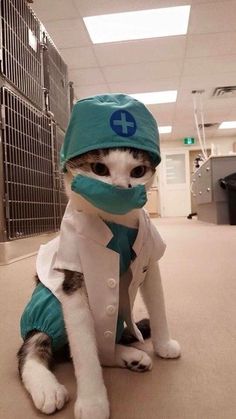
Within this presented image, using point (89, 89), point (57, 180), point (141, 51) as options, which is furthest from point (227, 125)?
point (57, 180)

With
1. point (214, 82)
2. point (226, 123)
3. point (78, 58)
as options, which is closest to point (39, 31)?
point (78, 58)

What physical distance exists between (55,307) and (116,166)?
0.29 m

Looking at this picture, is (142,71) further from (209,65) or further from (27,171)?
(27,171)

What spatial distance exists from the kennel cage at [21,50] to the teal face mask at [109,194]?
5.30 ft

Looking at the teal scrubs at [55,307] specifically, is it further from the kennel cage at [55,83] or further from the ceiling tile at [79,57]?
the ceiling tile at [79,57]

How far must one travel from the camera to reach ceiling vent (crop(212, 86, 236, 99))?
5.36m

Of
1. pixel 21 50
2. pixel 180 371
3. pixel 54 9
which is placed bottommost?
pixel 180 371

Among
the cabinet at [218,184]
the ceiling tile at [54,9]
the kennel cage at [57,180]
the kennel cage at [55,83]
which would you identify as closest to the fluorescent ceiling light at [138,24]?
the ceiling tile at [54,9]

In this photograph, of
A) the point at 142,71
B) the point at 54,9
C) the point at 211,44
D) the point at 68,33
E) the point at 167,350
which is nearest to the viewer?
the point at 167,350

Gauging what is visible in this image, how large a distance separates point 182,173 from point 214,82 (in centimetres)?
482

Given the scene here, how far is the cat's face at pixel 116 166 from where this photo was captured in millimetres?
534

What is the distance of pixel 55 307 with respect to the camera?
2.15ft

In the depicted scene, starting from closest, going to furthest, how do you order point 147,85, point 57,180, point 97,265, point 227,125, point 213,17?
point 97,265 → point 57,180 → point 213,17 → point 147,85 → point 227,125

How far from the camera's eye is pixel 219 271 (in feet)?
5.13
